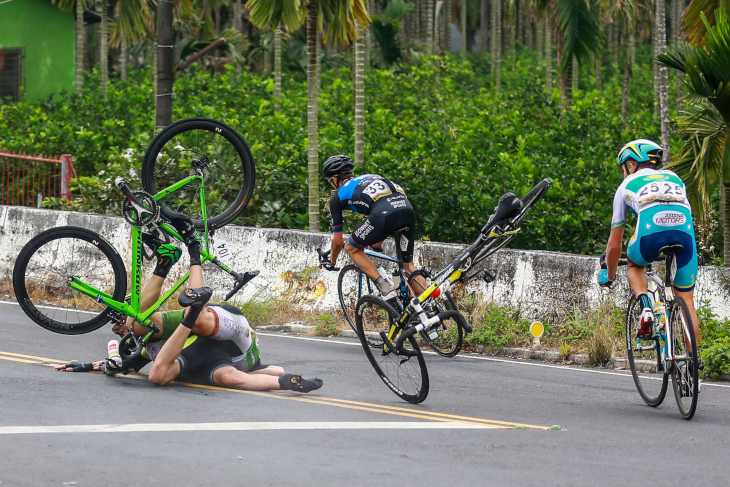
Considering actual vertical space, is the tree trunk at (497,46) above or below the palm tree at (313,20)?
above

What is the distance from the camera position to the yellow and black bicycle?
753 cm

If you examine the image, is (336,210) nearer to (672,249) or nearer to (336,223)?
(336,223)

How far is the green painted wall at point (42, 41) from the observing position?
26.7 metres

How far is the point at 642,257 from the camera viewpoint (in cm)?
741

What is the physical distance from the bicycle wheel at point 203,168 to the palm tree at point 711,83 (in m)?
4.99

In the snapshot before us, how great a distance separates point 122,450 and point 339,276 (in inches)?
204

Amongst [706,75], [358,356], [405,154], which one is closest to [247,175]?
[358,356]

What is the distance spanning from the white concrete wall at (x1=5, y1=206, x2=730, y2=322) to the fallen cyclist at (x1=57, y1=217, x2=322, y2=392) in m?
3.73

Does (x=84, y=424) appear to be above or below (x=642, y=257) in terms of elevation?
below

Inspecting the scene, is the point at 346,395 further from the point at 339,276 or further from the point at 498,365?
the point at 339,276

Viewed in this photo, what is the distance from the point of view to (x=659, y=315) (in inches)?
290

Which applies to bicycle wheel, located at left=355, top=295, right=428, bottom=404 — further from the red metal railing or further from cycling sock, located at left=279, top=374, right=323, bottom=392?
the red metal railing

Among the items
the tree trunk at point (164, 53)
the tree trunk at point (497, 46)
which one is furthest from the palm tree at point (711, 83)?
the tree trunk at point (497, 46)

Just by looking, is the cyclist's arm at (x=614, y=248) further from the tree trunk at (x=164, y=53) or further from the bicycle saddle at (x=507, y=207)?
the tree trunk at (x=164, y=53)
